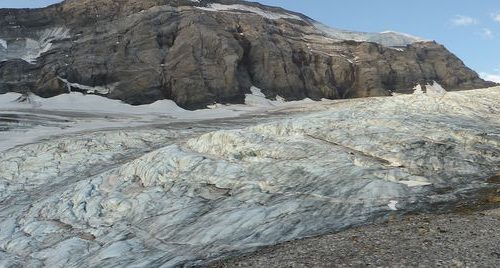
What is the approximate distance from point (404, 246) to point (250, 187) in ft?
28.9

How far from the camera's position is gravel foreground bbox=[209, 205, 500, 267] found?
433 inches

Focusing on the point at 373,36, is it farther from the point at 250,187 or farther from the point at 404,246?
the point at 404,246

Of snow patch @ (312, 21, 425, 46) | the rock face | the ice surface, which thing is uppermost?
the ice surface

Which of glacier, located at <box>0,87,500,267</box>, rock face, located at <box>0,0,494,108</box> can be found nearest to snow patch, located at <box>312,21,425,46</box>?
rock face, located at <box>0,0,494,108</box>

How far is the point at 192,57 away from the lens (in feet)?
250

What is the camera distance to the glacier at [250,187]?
16234 millimetres

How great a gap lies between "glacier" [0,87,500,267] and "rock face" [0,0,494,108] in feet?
146

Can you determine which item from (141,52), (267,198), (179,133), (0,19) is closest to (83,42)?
(141,52)

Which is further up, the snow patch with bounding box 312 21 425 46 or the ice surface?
the ice surface

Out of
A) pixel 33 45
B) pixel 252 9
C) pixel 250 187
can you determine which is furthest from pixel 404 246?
pixel 252 9

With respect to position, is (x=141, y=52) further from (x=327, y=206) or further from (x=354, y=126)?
(x=327, y=206)

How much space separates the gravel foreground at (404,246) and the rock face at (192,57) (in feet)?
185

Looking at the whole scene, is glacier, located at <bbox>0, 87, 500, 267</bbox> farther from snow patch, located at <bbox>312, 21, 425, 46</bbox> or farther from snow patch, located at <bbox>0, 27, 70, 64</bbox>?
snow patch, located at <bbox>312, 21, 425, 46</bbox>

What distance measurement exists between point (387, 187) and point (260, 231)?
5.19 m
